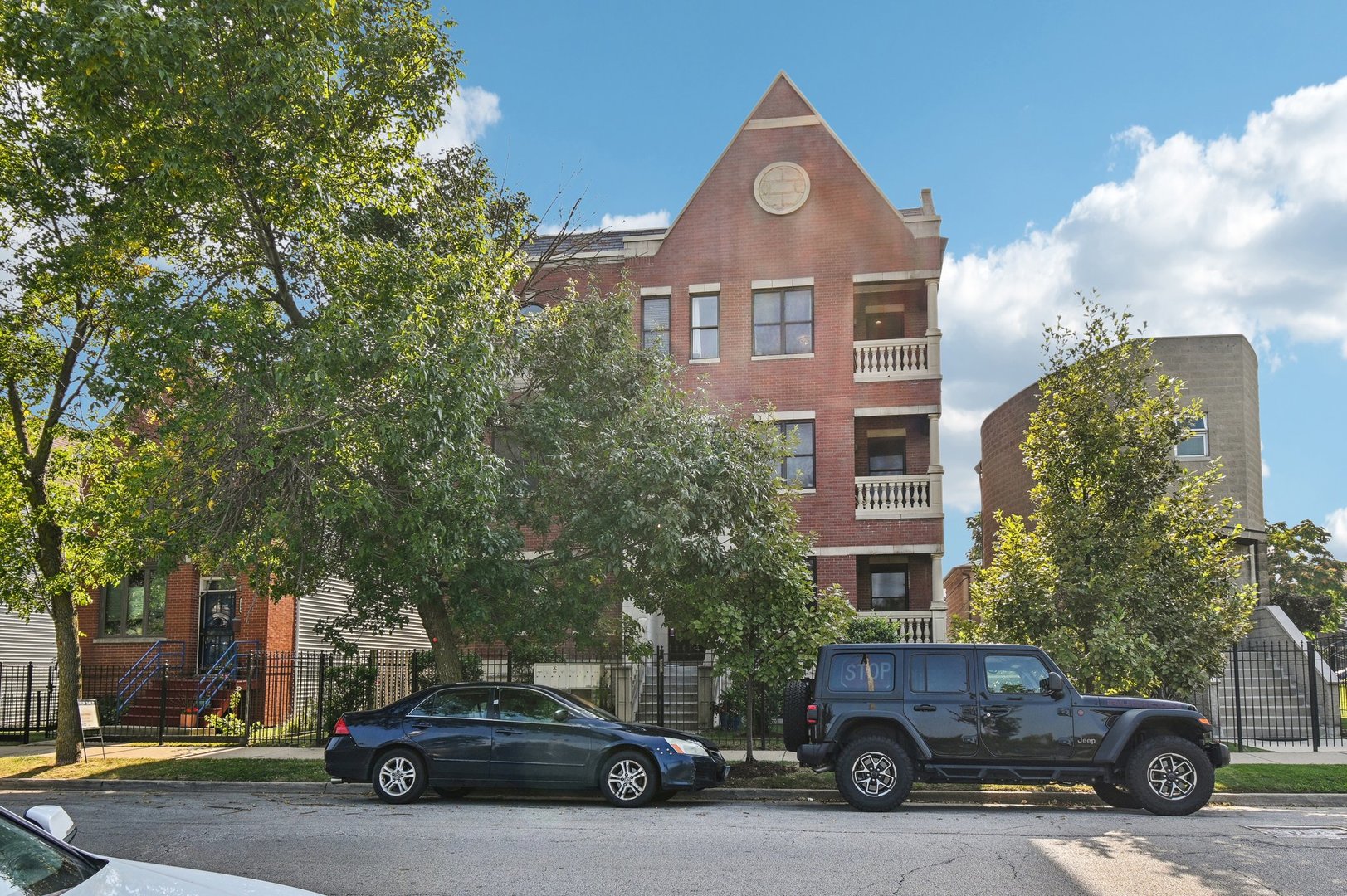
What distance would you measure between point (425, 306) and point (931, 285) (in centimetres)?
1482

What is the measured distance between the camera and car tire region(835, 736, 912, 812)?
41.6ft

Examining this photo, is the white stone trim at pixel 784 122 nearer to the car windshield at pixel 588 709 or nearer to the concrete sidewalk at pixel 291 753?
the concrete sidewalk at pixel 291 753

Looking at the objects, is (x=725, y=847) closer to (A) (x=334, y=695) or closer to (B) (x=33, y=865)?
(B) (x=33, y=865)

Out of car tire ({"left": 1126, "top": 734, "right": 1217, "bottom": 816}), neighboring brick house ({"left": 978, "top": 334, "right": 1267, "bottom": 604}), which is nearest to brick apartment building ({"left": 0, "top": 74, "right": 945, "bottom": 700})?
neighboring brick house ({"left": 978, "top": 334, "right": 1267, "bottom": 604})

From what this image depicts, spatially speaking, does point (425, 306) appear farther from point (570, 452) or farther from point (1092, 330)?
point (1092, 330)

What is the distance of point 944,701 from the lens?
12789mm

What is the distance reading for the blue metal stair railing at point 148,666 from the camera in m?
24.7

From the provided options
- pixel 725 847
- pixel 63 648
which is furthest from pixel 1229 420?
pixel 63 648

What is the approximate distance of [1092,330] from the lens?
16922 millimetres

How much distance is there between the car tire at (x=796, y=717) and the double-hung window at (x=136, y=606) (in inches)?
729

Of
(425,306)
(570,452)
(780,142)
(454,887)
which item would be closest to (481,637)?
(570,452)

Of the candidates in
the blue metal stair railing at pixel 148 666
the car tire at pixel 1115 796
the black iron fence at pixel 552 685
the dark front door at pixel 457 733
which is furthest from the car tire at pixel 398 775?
the blue metal stair railing at pixel 148 666

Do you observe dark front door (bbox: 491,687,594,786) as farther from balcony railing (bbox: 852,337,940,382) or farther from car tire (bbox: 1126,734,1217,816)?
balcony railing (bbox: 852,337,940,382)

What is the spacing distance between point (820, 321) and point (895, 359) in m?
1.91
